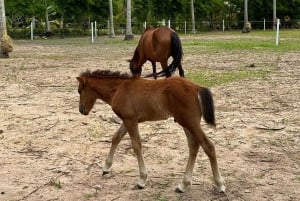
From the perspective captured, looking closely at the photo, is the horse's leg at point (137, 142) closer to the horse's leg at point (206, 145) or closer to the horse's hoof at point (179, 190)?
the horse's hoof at point (179, 190)

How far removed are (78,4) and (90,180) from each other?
4243cm

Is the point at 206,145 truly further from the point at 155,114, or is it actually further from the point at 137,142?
the point at 137,142

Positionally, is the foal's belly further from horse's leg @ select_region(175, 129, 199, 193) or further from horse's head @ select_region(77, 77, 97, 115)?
horse's head @ select_region(77, 77, 97, 115)

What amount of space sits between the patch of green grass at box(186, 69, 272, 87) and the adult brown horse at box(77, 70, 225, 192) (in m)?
6.44

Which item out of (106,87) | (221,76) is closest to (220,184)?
(106,87)

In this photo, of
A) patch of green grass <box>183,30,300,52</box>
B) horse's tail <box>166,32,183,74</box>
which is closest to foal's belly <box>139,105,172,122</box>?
horse's tail <box>166,32,183,74</box>

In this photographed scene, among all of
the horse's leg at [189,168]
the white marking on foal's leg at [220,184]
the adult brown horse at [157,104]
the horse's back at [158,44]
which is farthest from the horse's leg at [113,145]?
the horse's back at [158,44]

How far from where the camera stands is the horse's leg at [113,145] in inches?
219

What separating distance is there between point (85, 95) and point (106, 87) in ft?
1.07

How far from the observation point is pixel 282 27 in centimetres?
5391

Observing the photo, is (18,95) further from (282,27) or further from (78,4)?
(282,27)

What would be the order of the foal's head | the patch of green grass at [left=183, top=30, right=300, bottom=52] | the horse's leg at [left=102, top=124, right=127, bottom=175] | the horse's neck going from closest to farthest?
the horse's neck, the horse's leg at [left=102, top=124, right=127, bottom=175], the foal's head, the patch of green grass at [left=183, top=30, right=300, bottom=52]

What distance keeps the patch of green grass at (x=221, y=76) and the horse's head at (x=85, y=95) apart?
6360 mm

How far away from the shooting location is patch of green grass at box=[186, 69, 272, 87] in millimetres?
12172
